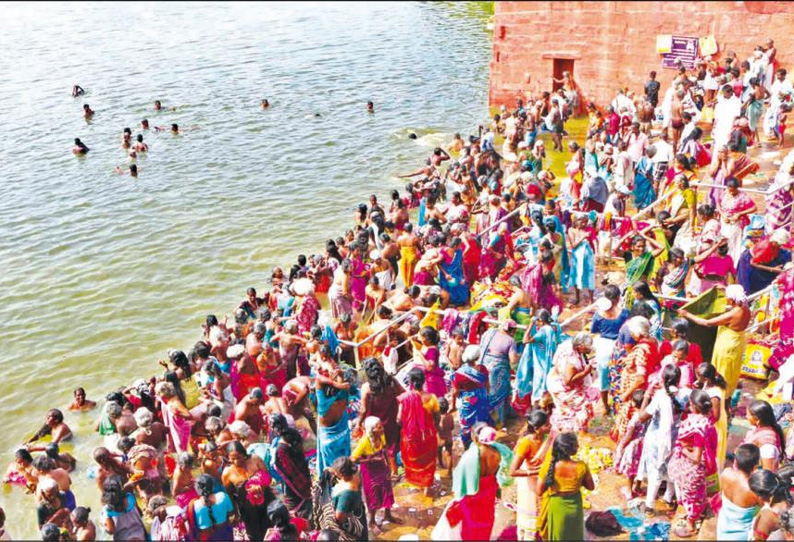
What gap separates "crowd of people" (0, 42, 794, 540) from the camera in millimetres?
6797

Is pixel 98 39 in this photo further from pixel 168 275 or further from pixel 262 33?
pixel 168 275

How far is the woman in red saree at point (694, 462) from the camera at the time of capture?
22.6 feet

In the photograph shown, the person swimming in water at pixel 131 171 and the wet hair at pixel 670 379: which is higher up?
the wet hair at pixel 670 379

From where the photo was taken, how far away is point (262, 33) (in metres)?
42.7

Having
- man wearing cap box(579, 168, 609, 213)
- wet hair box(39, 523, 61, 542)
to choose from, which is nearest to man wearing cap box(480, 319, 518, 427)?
wet hair box(39, 523, 61, 542)

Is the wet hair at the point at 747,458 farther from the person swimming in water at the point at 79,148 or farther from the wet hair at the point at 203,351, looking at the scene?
the person swimming in water at the point at 79,148

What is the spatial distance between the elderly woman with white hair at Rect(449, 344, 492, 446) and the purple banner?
15730 mm

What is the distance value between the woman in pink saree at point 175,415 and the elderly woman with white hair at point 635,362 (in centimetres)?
482

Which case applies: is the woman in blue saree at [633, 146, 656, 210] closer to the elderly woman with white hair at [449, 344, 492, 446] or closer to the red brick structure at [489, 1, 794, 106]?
the elderly woman with white hair at [449, 344, 492, 446]

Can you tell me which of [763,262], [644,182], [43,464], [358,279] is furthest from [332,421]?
[644,182]

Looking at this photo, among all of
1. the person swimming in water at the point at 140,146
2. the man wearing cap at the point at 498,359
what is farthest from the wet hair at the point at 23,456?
the person swimming in water at the point at 140,146

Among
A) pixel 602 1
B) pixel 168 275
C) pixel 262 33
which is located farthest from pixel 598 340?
pixel 262 33

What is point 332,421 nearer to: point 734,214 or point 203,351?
point 203,351

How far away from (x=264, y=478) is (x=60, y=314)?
9.67 metres
